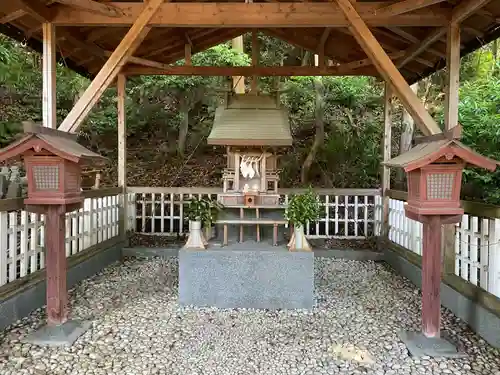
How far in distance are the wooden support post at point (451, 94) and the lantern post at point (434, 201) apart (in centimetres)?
99

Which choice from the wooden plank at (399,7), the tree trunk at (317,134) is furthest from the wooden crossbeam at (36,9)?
the tree trunk at (317,134)

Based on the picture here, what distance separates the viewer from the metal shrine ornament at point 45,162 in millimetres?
3219

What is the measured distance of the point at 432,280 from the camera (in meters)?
3.29

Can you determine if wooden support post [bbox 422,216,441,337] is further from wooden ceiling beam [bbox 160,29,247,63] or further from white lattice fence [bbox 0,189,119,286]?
wooden ceiling beam [bbox 160,29,247,63]

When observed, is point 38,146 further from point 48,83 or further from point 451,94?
point 451,94

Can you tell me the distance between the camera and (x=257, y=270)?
4297 millimetres

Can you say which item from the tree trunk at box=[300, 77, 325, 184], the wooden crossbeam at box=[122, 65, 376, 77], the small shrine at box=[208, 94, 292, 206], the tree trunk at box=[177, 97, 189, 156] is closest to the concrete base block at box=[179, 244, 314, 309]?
the small shrine at box=[208, 94, 292, 206]

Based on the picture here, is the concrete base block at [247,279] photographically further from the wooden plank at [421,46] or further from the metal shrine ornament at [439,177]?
the wooden plank at [421,46]

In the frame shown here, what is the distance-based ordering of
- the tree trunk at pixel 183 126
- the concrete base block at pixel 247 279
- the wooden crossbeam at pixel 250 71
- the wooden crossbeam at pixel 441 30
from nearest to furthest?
the wooden crossbeam at pixel 441 30 → the concrete base block at pixel 247 279 → the wooden crossbeam at pixel 250 71 → the tree trunk at pixel 183 126

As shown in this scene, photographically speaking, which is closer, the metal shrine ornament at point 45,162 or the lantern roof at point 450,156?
the lantern roof at point 450,156

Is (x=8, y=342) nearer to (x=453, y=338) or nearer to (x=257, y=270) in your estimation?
(x=257, y=270)

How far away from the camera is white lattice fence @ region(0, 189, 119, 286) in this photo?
3.71 m

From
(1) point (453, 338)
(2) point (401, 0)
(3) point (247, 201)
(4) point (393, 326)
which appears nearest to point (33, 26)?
(3) point (247, 201)

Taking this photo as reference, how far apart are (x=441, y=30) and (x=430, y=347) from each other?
3312 mm
